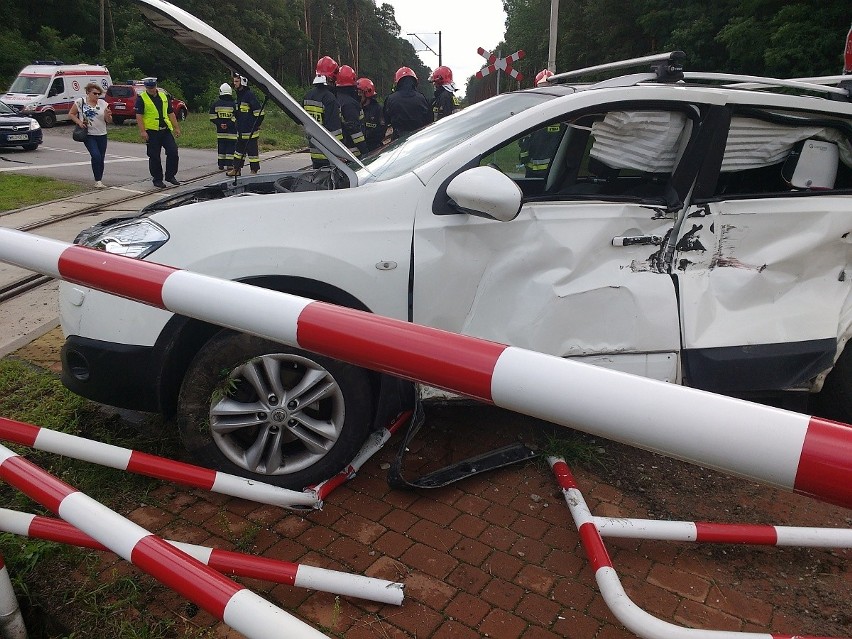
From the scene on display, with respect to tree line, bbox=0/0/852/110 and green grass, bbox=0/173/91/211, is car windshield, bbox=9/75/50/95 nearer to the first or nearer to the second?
tree line, bbox=0/0/852/110

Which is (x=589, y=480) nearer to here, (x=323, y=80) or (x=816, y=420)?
(x=816, y=420)

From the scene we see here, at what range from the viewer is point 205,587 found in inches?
53.3

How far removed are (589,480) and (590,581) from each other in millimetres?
697

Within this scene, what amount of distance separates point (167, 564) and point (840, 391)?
10.3 ft

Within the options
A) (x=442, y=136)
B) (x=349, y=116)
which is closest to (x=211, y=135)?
(x=349, y=116)

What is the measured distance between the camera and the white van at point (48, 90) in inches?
869

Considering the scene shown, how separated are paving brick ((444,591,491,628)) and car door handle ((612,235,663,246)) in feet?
5.34

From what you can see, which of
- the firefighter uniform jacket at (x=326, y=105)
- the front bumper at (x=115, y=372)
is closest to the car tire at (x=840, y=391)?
the front bumper at (x=115, y=372)

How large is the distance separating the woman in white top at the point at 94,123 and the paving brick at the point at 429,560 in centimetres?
1022

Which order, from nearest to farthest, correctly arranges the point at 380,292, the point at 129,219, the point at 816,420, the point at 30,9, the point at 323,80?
the point at 816,420, the point at 380,292, the point at 129,219, the point at 323,80, the point at 30,9

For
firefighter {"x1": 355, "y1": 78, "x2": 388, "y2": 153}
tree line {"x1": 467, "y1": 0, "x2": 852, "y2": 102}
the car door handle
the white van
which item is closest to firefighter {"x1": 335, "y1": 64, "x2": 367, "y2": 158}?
firefighter {"x1": 355, "y1": 78, "x2": 388, "y2": 153}

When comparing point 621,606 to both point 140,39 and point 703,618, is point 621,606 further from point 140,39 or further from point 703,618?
point 140,39

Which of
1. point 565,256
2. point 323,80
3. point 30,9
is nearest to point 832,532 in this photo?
point 565,256

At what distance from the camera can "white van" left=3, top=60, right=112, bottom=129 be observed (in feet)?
72.4
